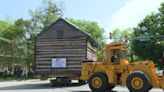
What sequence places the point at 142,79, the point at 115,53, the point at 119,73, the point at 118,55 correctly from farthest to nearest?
the point at 115,53 < the point at 118,55 < the point at 119,73 < the point at 142,79

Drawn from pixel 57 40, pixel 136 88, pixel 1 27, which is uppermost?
pixel 1 27

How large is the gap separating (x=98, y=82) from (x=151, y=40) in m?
42.3

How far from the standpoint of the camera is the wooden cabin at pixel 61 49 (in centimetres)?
3866

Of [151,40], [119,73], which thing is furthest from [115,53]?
[151,40]

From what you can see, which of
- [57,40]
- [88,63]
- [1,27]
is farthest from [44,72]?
[1,27]

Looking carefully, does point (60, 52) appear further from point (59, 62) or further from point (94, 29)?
point (94, 29)

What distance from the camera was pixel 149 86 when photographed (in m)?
23.7

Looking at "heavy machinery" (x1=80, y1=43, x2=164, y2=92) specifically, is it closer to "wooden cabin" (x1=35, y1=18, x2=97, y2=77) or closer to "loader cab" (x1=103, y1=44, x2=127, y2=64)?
"loader cab" (x1=103, y1=44, x2=127, y2=64)

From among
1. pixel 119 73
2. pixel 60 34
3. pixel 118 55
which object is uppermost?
pixel 60 34

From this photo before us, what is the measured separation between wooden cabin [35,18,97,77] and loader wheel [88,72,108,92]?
12.0 meters

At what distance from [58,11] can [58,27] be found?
118 ft

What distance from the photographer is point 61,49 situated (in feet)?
128

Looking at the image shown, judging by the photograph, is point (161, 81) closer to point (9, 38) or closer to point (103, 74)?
point (103, 74)

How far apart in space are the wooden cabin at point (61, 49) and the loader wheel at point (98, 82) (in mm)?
12024
